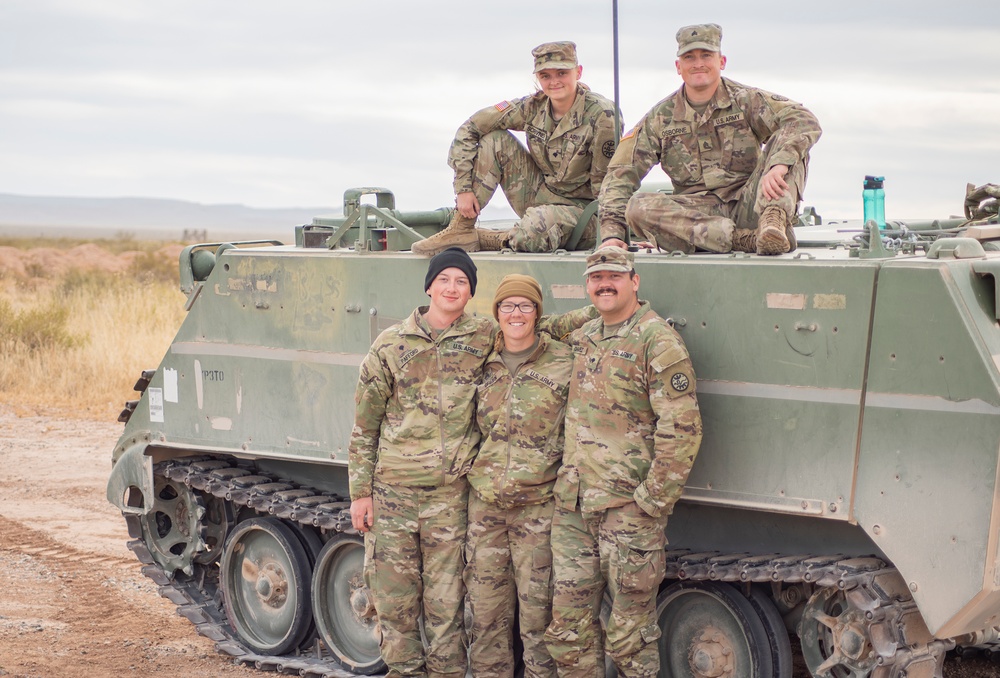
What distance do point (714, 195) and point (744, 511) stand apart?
58.4 inches

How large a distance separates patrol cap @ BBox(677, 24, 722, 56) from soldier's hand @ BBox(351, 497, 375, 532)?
8.20 ft

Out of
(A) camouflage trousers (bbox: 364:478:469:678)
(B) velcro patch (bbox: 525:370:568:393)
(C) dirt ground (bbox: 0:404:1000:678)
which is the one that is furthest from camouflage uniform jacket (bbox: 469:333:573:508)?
(C) dirt ground (bbox: 0:404:1000:678)

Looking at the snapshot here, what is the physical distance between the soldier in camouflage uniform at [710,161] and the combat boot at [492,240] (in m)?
0.72

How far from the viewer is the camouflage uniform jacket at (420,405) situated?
20.0 ft

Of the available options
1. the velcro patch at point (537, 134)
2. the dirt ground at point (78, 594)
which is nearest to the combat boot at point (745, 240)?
the velcro patch at point (537, 134)

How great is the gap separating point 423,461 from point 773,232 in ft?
5.99

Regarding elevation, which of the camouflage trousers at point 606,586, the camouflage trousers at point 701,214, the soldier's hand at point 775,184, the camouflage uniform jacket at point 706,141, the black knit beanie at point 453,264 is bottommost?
the camouflage trousers at point 606,586

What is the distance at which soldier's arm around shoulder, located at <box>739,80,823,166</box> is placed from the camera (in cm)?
601

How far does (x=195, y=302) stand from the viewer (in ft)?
26.2

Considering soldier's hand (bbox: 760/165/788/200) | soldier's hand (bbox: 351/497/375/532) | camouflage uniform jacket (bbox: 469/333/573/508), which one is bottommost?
soldier's hand (bbox: 351/497/375/532)

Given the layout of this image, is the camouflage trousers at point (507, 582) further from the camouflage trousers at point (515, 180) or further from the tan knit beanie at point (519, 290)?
the camouflage trousers at point (515, 180)

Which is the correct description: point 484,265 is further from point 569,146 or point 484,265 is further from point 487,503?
point 487,503

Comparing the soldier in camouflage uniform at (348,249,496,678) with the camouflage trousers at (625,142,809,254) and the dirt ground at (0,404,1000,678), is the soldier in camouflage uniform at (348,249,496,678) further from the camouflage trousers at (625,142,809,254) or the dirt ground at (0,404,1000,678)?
the dirt ground at (0,404,1000,678)

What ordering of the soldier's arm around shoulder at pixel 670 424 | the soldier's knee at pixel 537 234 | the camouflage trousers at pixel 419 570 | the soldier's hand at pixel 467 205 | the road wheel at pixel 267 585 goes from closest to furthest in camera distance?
1. the soldier's arm around shoulder at pixel 670 424
2. the camouflage trousers at pixel 419 570
3. the soldier's knee at pixel 537 234
4. the soldier's hand at pixel 467 205
5. the road wheel at pixel 267 585
